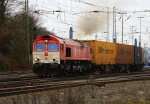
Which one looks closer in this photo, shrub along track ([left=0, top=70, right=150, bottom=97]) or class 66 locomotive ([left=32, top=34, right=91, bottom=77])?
shrub along track ([left=0, top=70, right=150, bottom=97])

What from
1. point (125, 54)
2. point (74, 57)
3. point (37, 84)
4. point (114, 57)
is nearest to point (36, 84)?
point (37, 84)

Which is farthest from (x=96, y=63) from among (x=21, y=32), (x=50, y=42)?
(x=21, y=32)

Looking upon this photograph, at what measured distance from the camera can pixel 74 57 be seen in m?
33.6

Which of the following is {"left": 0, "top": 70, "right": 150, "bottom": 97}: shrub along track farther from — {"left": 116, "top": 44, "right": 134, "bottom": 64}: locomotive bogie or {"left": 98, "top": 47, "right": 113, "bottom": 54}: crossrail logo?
{"left": 116, "top": 44, "right": 134, "bottom": 64}: locomotive bogie

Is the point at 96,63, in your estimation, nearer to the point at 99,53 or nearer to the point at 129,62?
the point at 99,53

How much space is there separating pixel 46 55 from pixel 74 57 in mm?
3086

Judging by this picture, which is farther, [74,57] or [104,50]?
[104,50]

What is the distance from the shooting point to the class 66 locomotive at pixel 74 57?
31.1 metres

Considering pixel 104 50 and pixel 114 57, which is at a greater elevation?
pixel 104 50

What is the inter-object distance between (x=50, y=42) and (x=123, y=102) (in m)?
17.6

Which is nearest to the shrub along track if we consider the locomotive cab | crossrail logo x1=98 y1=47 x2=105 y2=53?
the locomotive cab

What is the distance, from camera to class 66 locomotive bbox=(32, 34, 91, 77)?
30.9 m

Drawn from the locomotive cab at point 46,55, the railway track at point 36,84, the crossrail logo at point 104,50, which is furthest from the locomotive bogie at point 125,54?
the railway track at point 36,84

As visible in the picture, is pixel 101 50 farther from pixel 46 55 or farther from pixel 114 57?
pixel 46 55
